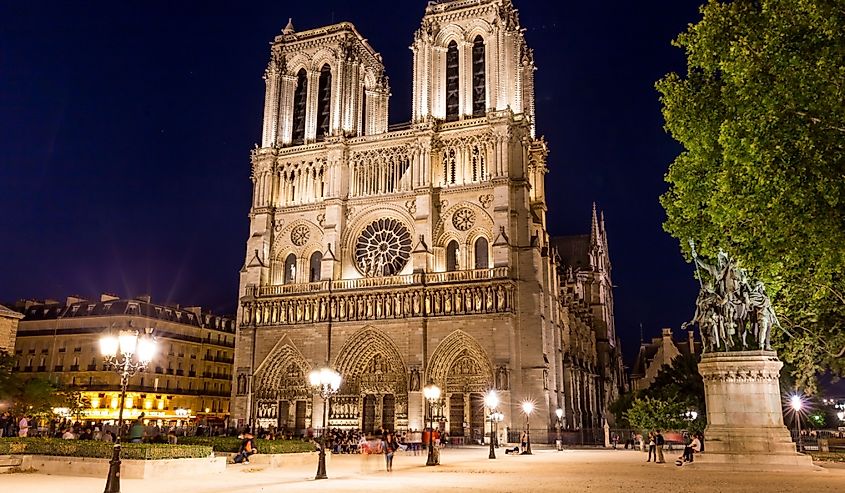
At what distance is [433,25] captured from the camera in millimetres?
43281

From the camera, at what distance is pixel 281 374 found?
4178cm

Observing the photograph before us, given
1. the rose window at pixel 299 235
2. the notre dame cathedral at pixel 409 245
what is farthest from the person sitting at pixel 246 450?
the rose window at pixel 299 235

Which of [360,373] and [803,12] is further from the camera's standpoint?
[360,373]

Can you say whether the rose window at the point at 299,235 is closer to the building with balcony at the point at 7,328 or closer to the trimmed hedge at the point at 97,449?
the building with balcony at the point at 7,328

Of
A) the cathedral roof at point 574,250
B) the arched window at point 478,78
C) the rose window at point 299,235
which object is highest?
the arched window at point 478,78

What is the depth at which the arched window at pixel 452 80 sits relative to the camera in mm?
43281

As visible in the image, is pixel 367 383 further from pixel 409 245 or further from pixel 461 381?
pixel 409 245

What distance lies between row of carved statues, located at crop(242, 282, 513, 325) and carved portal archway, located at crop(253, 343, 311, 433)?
207cm

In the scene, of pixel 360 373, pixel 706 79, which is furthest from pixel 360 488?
pixel 360 373

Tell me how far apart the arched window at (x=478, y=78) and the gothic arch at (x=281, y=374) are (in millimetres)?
17466

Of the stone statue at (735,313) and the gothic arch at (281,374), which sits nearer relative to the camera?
the stone statue at (735,313)

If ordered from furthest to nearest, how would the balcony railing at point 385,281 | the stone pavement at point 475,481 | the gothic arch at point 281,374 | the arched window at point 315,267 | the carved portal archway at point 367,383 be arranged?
1. the arched window at point 315,267
2. the gothic arch at point 281,374
3. the carved portal archway at point 367,383
4. the balcony railing at point 385,281
5. the stone pavement at point 475,481

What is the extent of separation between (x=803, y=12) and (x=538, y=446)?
25.6 m

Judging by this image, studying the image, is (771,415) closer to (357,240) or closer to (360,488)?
(360,488)
